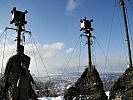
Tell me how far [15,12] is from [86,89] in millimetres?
8172

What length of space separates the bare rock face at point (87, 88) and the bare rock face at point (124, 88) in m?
1.04

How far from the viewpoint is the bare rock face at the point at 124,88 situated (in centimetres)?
1766

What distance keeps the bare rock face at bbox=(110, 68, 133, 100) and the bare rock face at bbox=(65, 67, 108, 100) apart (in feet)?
3.42

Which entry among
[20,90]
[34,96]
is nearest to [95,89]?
[34,96]

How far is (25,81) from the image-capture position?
7.53 metres

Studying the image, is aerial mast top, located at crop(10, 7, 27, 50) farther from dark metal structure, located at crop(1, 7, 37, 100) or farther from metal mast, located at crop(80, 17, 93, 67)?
metal mast, located at crop(80, 17, 93, 67)

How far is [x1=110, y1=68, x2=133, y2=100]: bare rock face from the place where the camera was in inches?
695

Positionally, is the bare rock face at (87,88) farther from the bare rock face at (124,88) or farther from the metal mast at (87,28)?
the metal mast at (87,28)

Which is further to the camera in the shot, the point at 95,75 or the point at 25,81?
the point at 95,75

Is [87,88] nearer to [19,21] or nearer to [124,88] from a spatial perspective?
[124,88]

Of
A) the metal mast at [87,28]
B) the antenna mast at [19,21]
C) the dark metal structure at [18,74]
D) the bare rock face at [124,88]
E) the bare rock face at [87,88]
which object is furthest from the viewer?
the metal mast at [87,28]

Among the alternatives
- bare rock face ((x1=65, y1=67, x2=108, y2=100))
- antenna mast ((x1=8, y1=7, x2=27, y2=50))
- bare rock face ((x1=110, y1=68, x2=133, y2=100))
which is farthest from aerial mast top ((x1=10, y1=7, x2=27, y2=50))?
bare rock face ((x1=110, y1=68, x2=133, y2=100))

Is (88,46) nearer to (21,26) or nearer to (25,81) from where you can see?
(21,26)

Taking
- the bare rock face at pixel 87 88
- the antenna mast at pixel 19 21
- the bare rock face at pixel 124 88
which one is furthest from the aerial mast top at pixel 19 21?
the bare rock face at pixel 124 88
